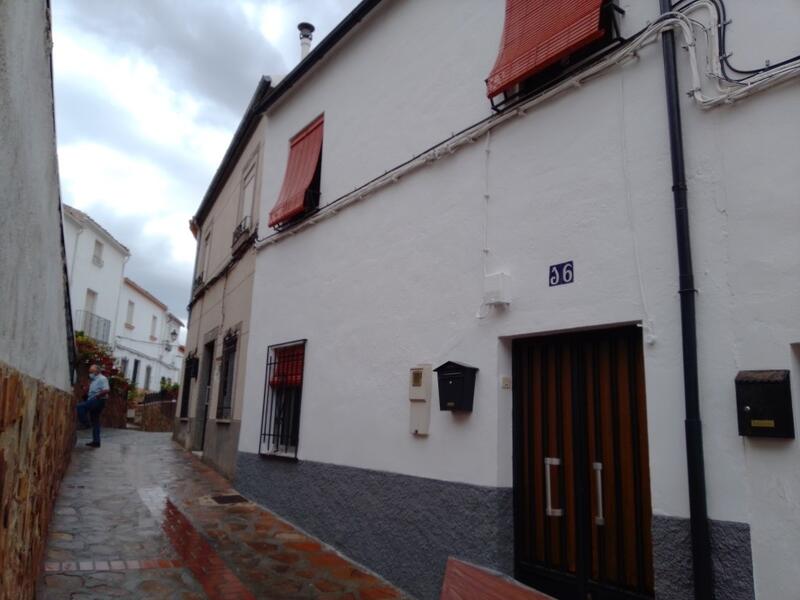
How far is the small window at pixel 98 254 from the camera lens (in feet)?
86.0

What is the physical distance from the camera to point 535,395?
4316 millimetres

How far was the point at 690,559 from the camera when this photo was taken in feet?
10.2

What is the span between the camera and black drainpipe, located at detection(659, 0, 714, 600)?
119 inches

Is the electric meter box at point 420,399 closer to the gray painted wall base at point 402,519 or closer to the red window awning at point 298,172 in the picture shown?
the gray painted wall base at point 402,519

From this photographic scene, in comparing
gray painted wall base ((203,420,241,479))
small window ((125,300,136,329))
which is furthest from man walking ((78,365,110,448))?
small window ((125,300,136,329))

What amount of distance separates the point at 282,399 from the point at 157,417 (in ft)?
51.6

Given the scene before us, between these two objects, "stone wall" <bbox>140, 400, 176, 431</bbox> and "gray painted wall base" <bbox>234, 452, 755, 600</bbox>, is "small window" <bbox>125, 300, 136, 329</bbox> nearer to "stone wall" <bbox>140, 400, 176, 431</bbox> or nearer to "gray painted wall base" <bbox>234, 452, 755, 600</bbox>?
"stone wall" <bbox>140, 400, 176, 431</bbox>

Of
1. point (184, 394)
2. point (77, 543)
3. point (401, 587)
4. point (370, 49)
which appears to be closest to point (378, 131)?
point (370, 49)

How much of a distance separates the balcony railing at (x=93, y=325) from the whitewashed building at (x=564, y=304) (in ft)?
74.2

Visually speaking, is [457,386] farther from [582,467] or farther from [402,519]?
[402,519]

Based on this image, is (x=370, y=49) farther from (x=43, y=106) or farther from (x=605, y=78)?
(x=43, y=106)

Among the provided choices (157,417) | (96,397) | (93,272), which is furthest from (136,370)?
(96,397)

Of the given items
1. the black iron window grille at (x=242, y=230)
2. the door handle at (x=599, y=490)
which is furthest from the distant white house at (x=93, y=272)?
the door handle at (x=599, y=490)

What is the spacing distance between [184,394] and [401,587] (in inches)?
451
